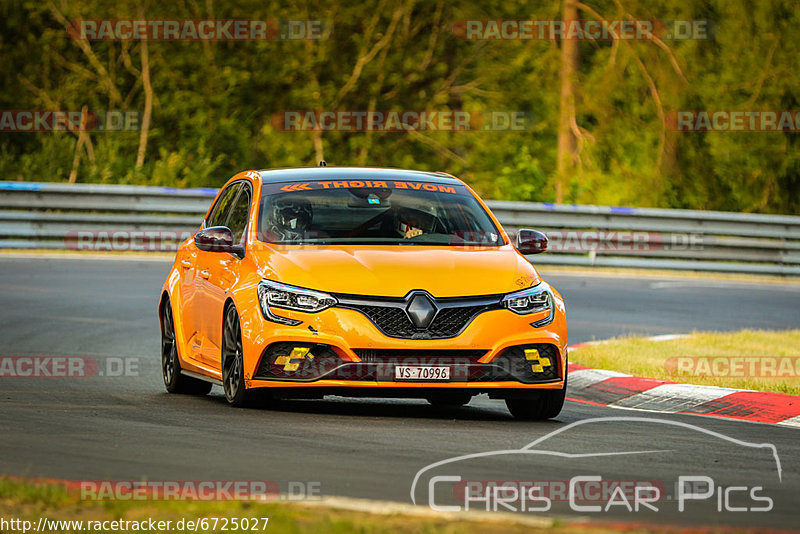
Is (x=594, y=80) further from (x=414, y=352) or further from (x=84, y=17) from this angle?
(x=414, y=352)

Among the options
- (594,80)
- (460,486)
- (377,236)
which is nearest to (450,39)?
(594,80)

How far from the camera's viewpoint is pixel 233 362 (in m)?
10.5

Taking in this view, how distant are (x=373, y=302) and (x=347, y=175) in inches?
76.6

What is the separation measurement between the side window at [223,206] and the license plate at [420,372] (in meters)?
2.86

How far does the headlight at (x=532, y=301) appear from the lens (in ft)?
33.5

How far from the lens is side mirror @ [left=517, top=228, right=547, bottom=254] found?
36.8ft

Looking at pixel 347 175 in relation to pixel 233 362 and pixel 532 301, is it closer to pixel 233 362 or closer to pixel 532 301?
pixel 233 362

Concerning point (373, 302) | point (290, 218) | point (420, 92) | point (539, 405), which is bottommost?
point (539, 405)

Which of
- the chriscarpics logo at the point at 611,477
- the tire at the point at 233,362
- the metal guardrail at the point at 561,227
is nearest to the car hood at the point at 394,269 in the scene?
the tire at the point at 233,362

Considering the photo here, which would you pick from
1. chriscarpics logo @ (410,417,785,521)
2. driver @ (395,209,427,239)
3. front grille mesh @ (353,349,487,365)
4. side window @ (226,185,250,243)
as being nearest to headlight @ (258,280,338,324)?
front grille mesh @ (353,349,487,365)

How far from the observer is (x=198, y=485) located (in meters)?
7.06

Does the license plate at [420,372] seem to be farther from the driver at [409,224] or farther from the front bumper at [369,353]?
the driver at [409,224]

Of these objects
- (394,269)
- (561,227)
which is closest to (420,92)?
(561,227)

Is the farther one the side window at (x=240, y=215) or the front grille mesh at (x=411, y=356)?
the side window at (x=240, y=215)
